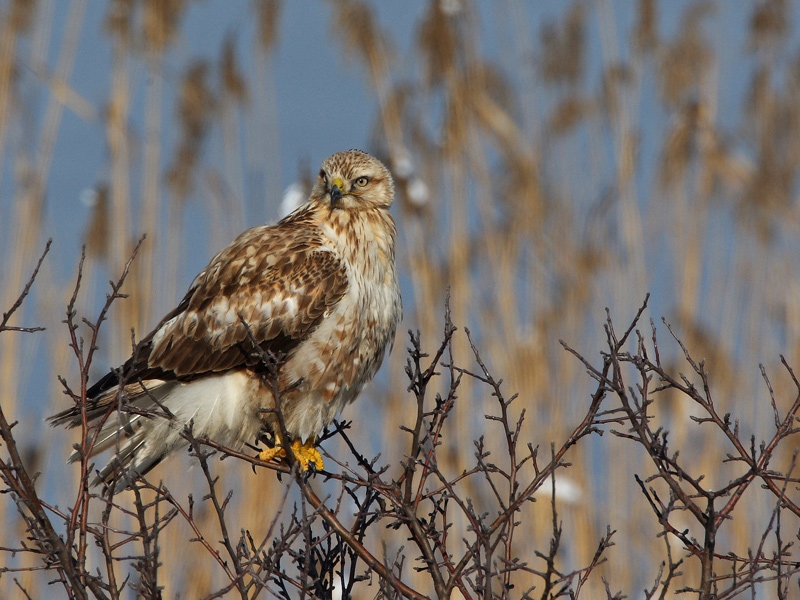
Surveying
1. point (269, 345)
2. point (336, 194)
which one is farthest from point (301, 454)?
point (336, 194)

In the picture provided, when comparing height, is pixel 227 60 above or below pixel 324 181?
above

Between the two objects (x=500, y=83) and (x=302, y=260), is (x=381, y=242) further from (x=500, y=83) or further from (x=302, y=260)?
(x=500, y=83)

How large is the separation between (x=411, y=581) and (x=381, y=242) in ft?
7.77

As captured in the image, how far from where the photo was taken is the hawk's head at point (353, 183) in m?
3.39

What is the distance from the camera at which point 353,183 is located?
11.3 ft

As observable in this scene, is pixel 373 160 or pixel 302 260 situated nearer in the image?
pixel 302 260

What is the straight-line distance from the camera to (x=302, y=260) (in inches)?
126

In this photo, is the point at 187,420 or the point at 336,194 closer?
the point at 187,420

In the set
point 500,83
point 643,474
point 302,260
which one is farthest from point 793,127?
point 302,260

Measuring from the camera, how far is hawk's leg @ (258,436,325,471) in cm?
305

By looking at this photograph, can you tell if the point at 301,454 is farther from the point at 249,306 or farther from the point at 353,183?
the point at 353,183

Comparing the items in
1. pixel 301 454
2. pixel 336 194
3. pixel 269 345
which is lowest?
pixel 301 454

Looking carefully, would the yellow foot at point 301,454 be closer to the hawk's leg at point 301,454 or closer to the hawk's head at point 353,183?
the hawk's leg at point 301,454

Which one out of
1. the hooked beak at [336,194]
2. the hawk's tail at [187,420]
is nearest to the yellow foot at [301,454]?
the hawk's tail at [187,420]
